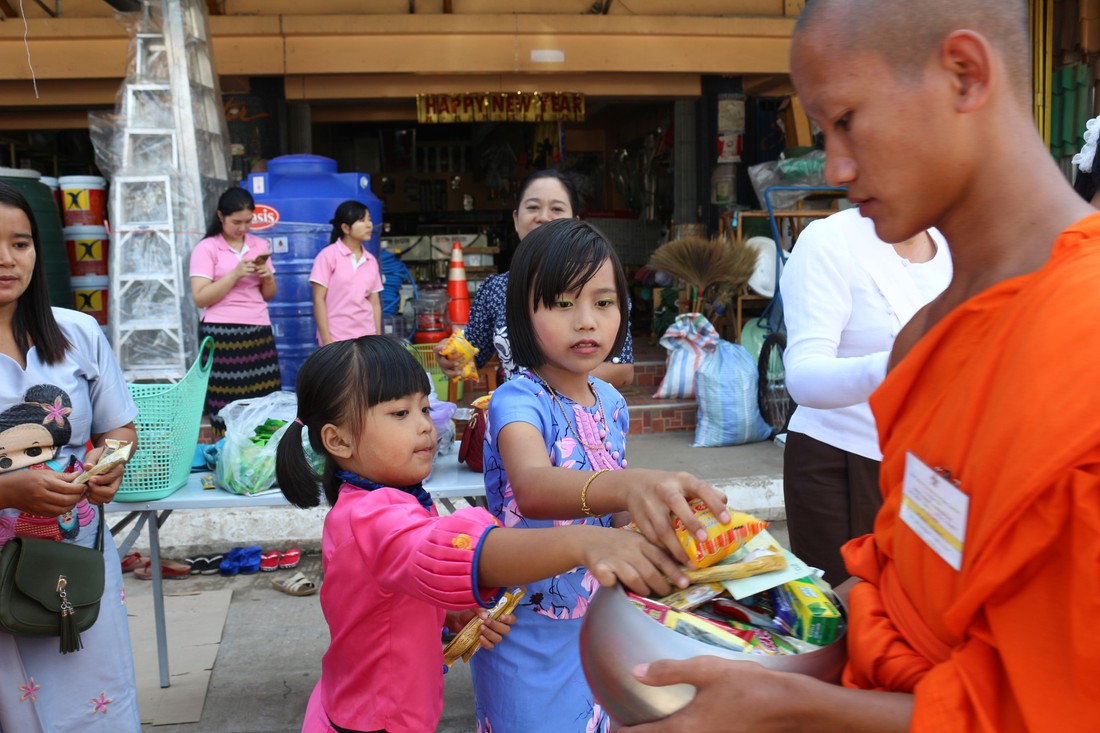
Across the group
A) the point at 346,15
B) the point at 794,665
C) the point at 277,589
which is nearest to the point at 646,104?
the point at 346,15

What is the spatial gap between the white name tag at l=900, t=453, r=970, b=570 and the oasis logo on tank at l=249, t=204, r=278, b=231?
5.88 meters

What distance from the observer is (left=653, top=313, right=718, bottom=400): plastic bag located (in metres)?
5.87

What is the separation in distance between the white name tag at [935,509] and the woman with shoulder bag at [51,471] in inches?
71.3

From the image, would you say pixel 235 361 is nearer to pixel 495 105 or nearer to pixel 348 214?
pixel 348 214

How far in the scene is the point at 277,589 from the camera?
4.17 m

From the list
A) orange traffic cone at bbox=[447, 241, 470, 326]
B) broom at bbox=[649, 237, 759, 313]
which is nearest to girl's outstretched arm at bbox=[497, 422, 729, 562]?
orange traffic cone at bbox=[447, 241, 470, 326]

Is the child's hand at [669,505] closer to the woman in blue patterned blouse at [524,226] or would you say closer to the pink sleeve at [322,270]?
the woman in blue patterned blouse at [524,226]

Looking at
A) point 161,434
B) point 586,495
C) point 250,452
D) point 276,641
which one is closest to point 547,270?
point 586,495

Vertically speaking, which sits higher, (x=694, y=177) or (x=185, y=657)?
(x=694, y=177)

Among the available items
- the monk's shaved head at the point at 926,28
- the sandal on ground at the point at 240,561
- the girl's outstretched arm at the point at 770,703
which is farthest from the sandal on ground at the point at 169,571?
the monk's shaved head at the point at 926,28

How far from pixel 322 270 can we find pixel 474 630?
4.01 m

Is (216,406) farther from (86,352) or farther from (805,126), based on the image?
(805,126)

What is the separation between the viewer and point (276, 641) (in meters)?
3.66

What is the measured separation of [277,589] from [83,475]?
7.60 ft
